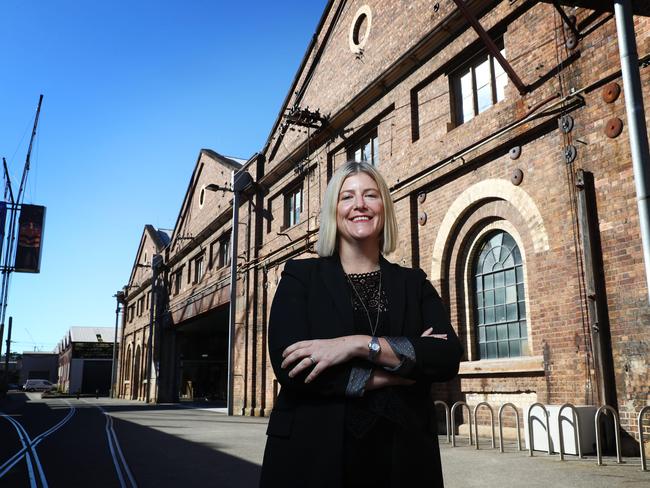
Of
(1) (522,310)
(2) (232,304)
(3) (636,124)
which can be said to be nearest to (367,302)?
(3) (636,124)

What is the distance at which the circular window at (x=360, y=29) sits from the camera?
47.6 feet

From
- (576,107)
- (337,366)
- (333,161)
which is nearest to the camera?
(337,366)

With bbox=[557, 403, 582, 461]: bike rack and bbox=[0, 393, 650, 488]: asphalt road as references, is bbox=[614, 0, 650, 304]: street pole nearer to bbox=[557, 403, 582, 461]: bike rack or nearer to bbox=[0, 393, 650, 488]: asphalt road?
bbox=[0, 393, 650, 488]: asphalt road

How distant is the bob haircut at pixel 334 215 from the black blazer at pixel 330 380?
0.08 meters

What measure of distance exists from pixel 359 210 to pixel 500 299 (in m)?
8.76

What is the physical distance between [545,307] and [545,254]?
2.74 feet

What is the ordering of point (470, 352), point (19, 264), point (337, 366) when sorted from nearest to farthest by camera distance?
point (337, 366) → point (470, 352) → point (19, 264)

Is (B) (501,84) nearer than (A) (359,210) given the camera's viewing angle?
No

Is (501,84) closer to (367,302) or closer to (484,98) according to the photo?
(484,98)

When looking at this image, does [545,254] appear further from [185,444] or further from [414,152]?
[185,444]

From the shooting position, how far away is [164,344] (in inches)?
1249

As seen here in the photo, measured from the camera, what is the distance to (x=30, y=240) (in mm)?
34906

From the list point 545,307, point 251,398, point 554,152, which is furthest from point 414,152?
point 251,398

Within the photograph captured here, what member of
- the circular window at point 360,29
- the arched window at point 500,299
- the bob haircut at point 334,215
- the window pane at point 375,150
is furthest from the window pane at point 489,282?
the bob haircut at point 334,215
